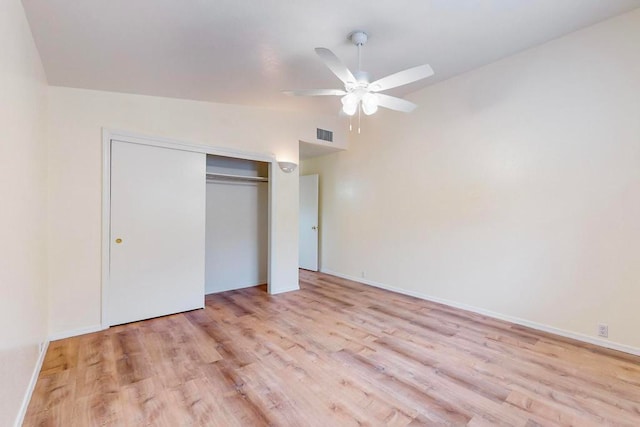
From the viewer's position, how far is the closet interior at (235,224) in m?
4.36

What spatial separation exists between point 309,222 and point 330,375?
13.0ft

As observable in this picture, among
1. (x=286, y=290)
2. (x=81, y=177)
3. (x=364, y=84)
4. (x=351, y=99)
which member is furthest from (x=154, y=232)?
(x=364, y=84)

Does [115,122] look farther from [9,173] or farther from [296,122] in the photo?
[296,122]

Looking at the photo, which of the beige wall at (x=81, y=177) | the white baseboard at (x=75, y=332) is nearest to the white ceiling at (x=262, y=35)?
the beige wall at (x=81, y=177)

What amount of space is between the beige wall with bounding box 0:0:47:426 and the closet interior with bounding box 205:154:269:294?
2.04 metres

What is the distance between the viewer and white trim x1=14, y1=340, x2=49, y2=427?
1662 millimetres

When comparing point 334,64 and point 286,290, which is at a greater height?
point 334,64

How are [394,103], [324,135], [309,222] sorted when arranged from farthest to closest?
1. [309,222]
2. [324,135]
3. [394,103]

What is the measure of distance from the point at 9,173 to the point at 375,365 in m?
2.74

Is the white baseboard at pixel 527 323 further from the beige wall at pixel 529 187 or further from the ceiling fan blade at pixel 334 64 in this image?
the ceiling fan blade at pixel 334 64

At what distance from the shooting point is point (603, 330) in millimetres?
2676

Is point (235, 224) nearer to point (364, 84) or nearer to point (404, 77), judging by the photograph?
point (364, 84)

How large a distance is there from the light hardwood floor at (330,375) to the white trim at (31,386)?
4 centimetres

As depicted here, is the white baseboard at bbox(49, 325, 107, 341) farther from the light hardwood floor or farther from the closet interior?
the closet interior
